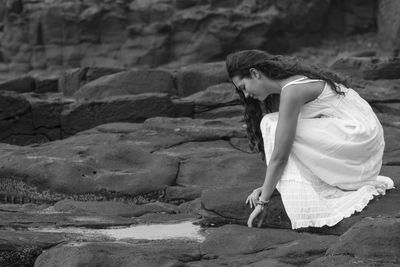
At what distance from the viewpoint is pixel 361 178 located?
4.23 metres

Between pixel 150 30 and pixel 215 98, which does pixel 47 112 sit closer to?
pixel 215 98

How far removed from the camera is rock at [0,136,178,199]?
6.45 metres

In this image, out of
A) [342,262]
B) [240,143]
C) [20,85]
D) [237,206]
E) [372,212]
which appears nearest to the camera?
[342,262]

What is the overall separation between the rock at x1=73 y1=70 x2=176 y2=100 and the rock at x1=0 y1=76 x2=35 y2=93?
2049mm

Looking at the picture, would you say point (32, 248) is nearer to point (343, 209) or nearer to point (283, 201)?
point (283, 201)

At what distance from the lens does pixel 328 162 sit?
13.8 ft

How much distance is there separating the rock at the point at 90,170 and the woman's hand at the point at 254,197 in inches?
83.0

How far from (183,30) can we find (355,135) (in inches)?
569

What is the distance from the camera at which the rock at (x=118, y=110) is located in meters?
11.0

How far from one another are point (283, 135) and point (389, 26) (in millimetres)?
14749

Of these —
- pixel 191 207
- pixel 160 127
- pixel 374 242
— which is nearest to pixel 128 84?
pixel 160 127

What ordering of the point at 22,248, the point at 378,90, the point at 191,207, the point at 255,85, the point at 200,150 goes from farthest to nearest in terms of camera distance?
the point at 378,90
the point at 200,150
the point at 191,207
the point at 255,85
the point at 22,248

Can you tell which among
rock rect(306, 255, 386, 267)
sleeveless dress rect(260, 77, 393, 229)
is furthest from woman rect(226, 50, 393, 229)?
rock rect(306, 255, 386, 267)

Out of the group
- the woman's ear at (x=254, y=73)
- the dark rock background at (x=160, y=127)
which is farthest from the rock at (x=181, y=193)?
the woman's ear at (x=254, y=73)
